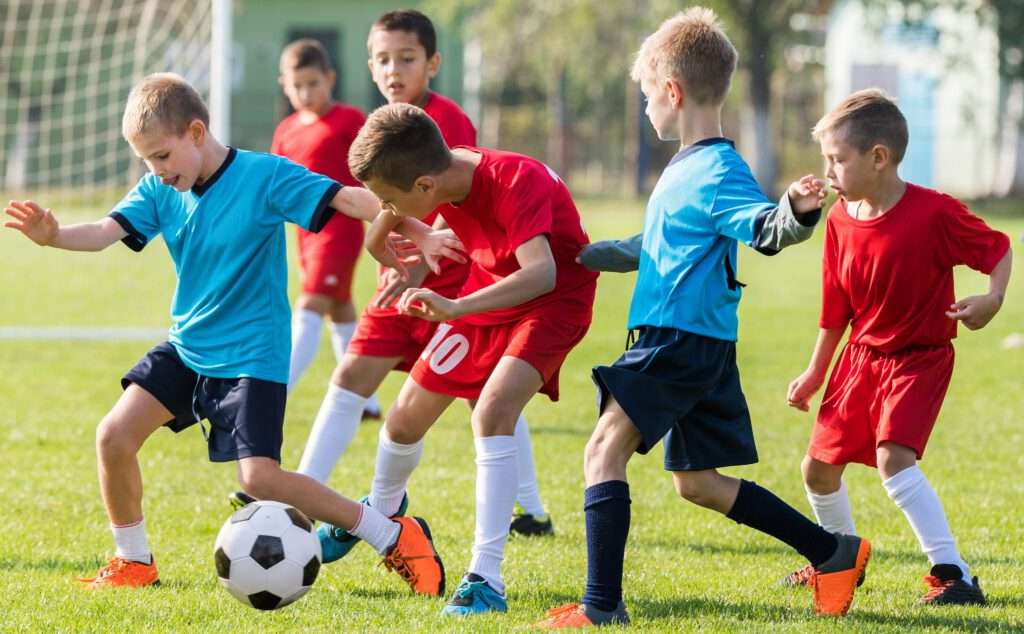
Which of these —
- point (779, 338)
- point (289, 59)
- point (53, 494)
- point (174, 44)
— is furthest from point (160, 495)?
point (174, 44)

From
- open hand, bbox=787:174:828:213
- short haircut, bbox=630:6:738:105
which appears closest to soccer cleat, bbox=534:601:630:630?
Answer: open hand, bbox=787:174:828:213

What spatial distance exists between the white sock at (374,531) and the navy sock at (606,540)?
32.3 inches

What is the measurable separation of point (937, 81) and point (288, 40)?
58.9 ft

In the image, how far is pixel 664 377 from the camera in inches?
165

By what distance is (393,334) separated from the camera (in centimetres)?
539

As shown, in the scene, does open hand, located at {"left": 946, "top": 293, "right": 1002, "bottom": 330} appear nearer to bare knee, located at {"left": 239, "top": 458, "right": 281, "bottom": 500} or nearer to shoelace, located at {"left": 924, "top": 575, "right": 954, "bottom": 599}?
shoelace, located at {"left": 924, "top": 575, "right": 954, "bottom": 599}

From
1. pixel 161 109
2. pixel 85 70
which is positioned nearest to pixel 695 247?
pixel 161 109

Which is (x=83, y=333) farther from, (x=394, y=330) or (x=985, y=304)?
(x=985, y=304)

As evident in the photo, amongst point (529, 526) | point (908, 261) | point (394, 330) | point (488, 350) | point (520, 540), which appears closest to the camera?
point (908, 261)

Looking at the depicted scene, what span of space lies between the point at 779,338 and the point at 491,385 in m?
8.86

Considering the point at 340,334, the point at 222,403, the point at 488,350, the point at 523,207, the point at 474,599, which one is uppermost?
the point at 523,207

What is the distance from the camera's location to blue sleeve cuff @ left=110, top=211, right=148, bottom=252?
4.73 metres

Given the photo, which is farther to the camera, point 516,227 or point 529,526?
point 529,526

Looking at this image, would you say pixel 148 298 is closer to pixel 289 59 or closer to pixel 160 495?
pixel 289 59
